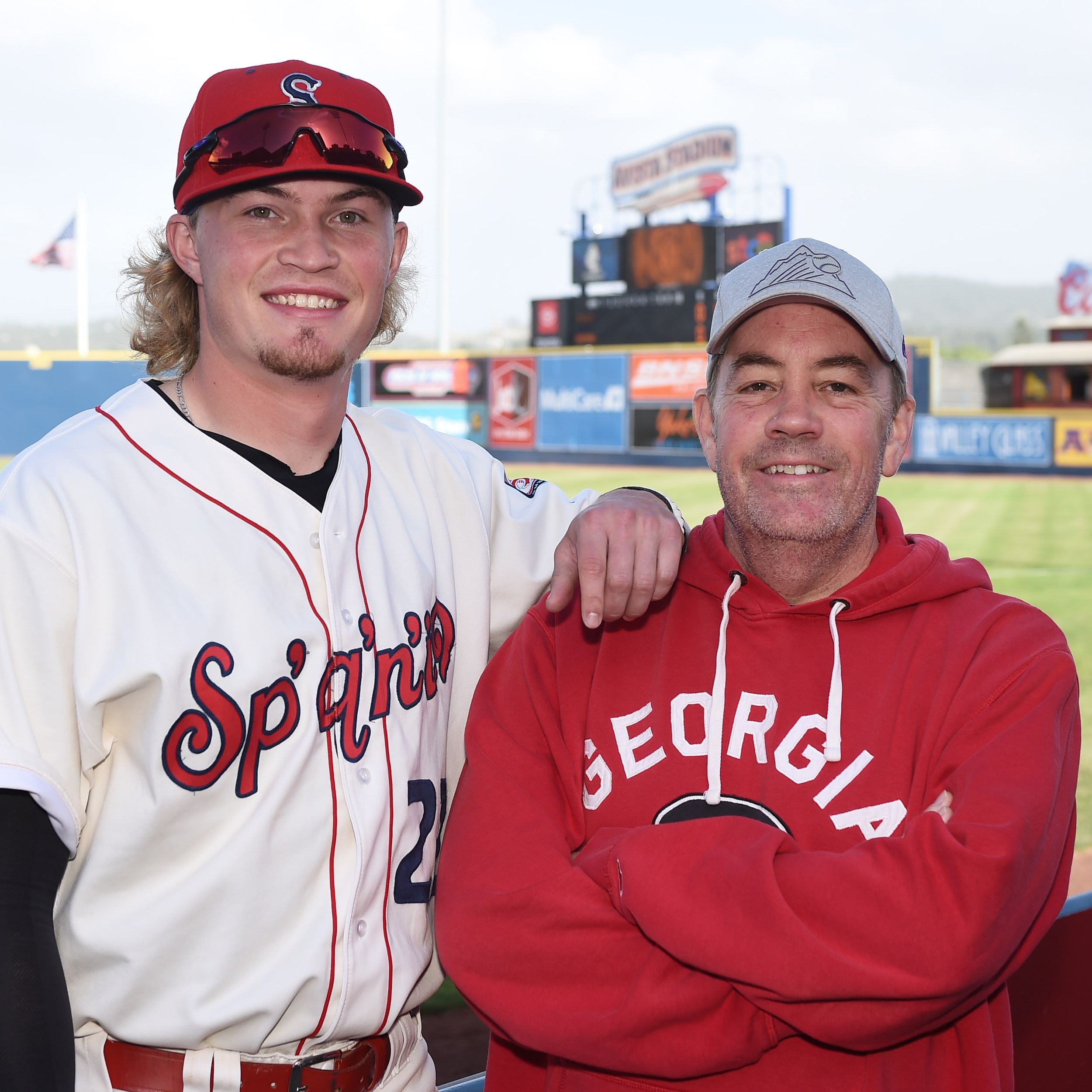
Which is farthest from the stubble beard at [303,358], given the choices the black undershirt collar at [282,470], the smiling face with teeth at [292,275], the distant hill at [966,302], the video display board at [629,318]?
the distant hill at [966,302]

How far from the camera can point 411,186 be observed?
2090 mm

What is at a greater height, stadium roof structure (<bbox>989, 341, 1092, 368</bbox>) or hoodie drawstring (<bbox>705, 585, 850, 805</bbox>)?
stadium roof structure (<bbox>989, 341, 1092, 368</bbox>)

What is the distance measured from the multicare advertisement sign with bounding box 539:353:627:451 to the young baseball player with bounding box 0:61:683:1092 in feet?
80.6

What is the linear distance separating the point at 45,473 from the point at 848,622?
4.18 ft

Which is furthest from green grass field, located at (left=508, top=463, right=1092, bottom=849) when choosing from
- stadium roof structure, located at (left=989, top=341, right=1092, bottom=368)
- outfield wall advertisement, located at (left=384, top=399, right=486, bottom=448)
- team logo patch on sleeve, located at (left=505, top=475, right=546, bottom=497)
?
stadium roof structure, located at (left=989, top=341, right=1092, bottom=368)

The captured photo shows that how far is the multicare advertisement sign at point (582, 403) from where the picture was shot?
87.2ft

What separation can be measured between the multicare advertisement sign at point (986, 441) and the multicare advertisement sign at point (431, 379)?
10.8 m

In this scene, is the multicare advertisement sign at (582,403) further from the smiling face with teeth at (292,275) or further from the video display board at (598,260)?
the smiling face with teeth at (292,275)

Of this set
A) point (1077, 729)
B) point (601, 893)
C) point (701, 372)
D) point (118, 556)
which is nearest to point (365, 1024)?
point (601, 893)

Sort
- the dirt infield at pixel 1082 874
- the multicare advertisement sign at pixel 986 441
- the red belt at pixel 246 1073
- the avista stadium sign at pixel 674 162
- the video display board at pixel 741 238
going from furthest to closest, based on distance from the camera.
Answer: the avista stadium sign at pixel 674 162 < the video display board at pixel 741 238 < the multicare advertisement sign at pixel 986 441 < the dirt infield at pixel 1082 874 < the red belt at pixel 246 1073

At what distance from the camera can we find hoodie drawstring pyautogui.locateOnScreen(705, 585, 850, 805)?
175 centimetres

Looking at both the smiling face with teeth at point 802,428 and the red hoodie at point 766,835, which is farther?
the smiling face with teeth at point 802,428

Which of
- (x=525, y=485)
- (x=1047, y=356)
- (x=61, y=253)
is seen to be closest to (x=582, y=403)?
(x=1047, y=356)

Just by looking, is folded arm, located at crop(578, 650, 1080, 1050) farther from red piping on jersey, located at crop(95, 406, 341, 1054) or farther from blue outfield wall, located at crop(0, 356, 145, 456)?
blue outfield wall, located at crop(0, 356, 145, 456)
